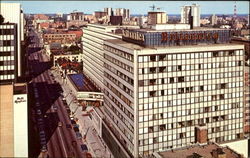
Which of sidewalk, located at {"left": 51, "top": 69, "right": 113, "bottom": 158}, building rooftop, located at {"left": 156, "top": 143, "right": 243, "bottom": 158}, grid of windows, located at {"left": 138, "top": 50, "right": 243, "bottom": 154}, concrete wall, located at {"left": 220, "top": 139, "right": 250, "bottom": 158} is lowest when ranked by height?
sidewalk, located at {"left": 51, "top": 69, "right": 113, "bottom": 158}

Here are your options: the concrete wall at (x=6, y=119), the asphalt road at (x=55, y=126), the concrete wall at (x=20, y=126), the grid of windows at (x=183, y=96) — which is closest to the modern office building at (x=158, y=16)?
the grid of windows at (x=183, y=96)

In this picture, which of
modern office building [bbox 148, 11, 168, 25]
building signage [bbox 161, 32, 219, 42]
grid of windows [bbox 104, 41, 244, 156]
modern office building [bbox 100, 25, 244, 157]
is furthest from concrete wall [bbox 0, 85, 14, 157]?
modern office building [bbox 148, 11, 168, 25]

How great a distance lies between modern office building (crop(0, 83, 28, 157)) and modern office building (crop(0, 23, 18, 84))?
16736mm

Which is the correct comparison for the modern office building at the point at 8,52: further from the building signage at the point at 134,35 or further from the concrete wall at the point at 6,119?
the building signage at the point at 134,35

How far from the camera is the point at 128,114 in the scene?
90.8 m

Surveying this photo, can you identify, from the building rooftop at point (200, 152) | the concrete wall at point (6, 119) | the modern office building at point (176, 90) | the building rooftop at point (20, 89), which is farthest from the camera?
the building rooftop at point (20, 89)

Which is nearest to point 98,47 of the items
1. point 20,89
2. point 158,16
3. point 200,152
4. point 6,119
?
point 158,16

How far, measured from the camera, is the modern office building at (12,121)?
315ft

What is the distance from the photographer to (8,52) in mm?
111062

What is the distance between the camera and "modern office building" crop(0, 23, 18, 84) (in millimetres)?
109812

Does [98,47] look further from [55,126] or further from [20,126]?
[20,126]

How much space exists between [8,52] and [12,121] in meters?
26.5

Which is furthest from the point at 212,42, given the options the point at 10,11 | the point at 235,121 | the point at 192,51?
the point at 10,11

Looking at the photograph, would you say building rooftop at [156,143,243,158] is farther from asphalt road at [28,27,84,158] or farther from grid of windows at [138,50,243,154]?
asphalt road at [28,27,84,158]
